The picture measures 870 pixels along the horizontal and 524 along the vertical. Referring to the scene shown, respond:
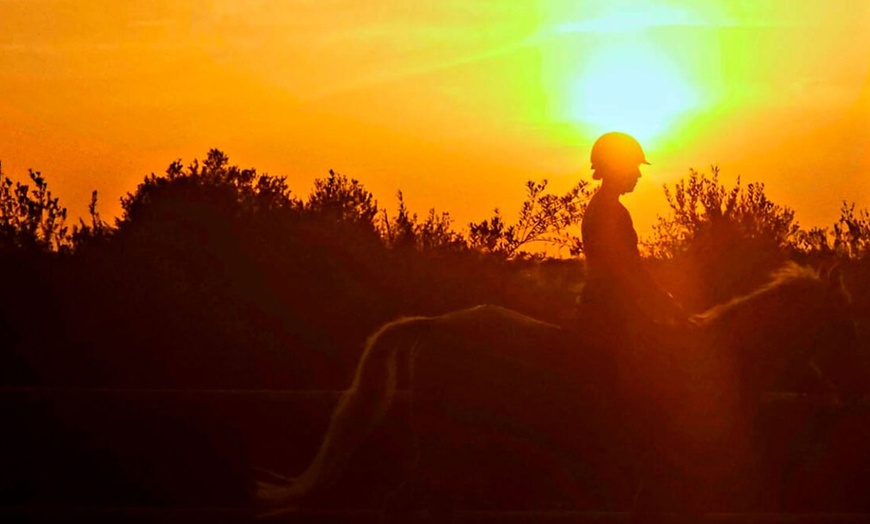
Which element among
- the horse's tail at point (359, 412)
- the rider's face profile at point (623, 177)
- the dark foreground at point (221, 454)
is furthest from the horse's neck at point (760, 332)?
the horse's tail at point (359, 412)

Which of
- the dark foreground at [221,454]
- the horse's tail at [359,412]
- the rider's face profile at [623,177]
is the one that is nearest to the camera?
the rider's face profile at [623,177]


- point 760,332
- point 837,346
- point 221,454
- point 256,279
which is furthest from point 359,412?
point 256,279

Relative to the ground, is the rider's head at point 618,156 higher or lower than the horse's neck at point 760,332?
higher

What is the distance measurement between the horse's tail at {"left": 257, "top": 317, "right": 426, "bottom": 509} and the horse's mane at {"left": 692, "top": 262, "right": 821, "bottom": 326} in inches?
74.2

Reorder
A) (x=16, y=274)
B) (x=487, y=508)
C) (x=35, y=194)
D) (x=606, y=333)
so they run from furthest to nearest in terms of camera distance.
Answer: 1. (x=35, y=194)
2. (x=16, y=274)
3. (x=487, y=508)
4. (x=606, y=333)

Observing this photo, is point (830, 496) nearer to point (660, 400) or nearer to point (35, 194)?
point (660, 400)

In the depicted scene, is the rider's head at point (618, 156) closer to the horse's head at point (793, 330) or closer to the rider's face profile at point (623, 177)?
the rider's face profile at point (623, 177)

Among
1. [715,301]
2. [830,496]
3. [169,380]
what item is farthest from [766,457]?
[169,380]

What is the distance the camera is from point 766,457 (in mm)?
9578

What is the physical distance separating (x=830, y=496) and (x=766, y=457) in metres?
1.56

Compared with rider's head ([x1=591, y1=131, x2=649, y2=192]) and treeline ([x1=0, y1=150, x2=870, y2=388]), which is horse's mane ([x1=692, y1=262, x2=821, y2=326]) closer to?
rider's head ([x1=591, y1=131, x2=649, y2=192])

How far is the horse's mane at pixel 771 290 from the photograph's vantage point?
906 cm

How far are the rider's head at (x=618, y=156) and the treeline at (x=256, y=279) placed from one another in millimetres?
7670

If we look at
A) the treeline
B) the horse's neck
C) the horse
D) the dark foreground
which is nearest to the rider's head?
the horse
